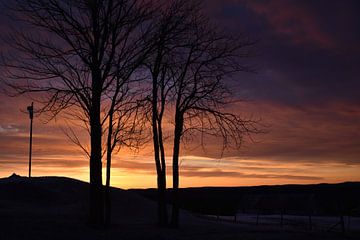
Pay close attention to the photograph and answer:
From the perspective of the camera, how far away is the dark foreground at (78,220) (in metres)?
21.6

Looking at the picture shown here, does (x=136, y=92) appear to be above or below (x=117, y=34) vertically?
below

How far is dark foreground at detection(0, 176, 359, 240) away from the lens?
21609 mm

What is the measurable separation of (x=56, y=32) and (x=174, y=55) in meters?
7.35

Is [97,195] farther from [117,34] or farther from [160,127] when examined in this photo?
[117,34]

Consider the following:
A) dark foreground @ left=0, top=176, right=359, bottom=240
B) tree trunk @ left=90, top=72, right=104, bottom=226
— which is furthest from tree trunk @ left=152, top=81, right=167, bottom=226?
tree trunk @ left=90, top=72, right=104, bottom=226

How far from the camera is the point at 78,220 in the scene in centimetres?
2784

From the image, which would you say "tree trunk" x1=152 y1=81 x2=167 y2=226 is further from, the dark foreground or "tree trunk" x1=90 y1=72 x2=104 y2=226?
"tree trunk" x1=90 y1=72 x2=104 y2=226

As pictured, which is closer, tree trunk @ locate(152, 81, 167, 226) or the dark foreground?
the dark foreground

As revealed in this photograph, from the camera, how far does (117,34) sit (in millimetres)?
27734

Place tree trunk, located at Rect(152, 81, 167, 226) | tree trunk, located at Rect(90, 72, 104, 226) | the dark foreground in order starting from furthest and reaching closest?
tree trunk, located at Rect(152, 81, 167, 226), tree trunk, located at Rect(90, 72, 104, 226), the dark foreground

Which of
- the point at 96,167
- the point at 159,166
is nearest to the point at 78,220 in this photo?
the point at 96,167

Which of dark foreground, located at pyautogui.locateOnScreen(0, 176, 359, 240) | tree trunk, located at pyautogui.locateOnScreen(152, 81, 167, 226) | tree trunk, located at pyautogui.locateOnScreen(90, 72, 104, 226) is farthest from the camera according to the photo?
tree trunk, located at pyautogui.locateOnScreen(152, 81, 167, 226)

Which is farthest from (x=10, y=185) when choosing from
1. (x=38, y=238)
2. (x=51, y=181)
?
(x=38, y=238)

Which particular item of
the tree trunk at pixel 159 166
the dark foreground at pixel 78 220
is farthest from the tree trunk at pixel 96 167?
the tree trunk at pixel 159 166
